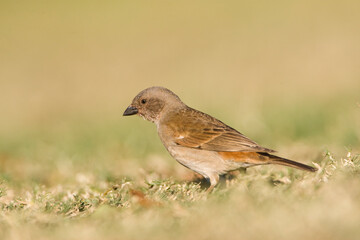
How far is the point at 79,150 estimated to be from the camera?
1004cm

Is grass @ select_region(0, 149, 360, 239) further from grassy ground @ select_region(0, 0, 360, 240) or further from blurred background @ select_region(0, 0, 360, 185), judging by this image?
blurred background @ select_region(0, 0, 360, 185)

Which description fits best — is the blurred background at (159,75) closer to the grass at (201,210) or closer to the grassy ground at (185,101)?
the grassy ground at (185,101)

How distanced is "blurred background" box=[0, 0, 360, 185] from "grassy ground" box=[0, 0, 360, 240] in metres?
0.05

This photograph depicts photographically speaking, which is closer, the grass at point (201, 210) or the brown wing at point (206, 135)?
the grass at point (201, 210)

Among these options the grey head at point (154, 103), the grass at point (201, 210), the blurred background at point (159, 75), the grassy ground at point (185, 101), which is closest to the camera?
the grass at point (201, 210)

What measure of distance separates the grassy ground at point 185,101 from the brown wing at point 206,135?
346 millimetres

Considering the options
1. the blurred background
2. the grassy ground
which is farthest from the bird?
the blurred background

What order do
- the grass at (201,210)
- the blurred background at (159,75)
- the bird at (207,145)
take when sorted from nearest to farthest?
the grass at (201,210)
the bird at (207,145)
the blurred background at (159,75)

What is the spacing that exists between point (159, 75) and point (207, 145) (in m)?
12.4

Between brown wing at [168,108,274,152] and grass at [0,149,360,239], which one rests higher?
brown wing at [168,108,274,152]

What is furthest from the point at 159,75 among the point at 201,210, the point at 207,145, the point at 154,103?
the point at 201,210

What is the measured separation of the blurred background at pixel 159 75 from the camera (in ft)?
29.7

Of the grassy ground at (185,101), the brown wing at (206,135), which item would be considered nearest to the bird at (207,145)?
the brown wing at (206,135)

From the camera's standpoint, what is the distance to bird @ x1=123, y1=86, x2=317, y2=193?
6504mm
